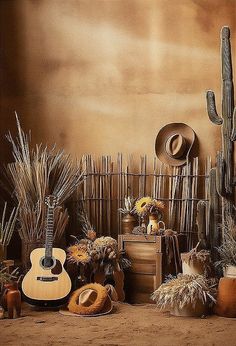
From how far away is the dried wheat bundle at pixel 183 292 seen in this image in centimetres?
521

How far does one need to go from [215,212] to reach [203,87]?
128 cm

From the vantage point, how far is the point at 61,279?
5500mm

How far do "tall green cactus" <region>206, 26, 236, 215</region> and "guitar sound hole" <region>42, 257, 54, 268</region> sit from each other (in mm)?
1619

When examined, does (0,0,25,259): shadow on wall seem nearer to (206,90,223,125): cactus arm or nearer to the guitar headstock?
the guitar headstock

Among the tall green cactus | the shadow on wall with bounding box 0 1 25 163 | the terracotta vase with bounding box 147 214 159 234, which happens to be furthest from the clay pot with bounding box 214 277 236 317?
the shadow on wall with bounding box 0 1 25 163

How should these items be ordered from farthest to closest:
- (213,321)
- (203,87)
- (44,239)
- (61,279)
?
1. (203,87)
2. (44,239)
3. (61,279)
4. (213,321)

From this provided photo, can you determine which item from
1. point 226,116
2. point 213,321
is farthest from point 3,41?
point 213,321

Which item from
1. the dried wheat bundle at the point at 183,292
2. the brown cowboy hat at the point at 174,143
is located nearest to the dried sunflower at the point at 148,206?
the brown cowboy hat at the point at 174,143

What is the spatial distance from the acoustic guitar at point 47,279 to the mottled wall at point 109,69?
4.83ft

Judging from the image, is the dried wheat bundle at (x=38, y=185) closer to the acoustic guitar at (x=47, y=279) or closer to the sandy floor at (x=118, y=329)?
the acoustic guitar at (x=47, y=279)

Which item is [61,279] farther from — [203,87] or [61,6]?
A: [61,6]

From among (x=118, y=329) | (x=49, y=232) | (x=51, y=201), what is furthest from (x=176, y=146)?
(x=118, y=329)

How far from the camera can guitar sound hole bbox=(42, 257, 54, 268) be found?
5535 mm

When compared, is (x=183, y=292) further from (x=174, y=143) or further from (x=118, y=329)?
(x=174, y=143)
